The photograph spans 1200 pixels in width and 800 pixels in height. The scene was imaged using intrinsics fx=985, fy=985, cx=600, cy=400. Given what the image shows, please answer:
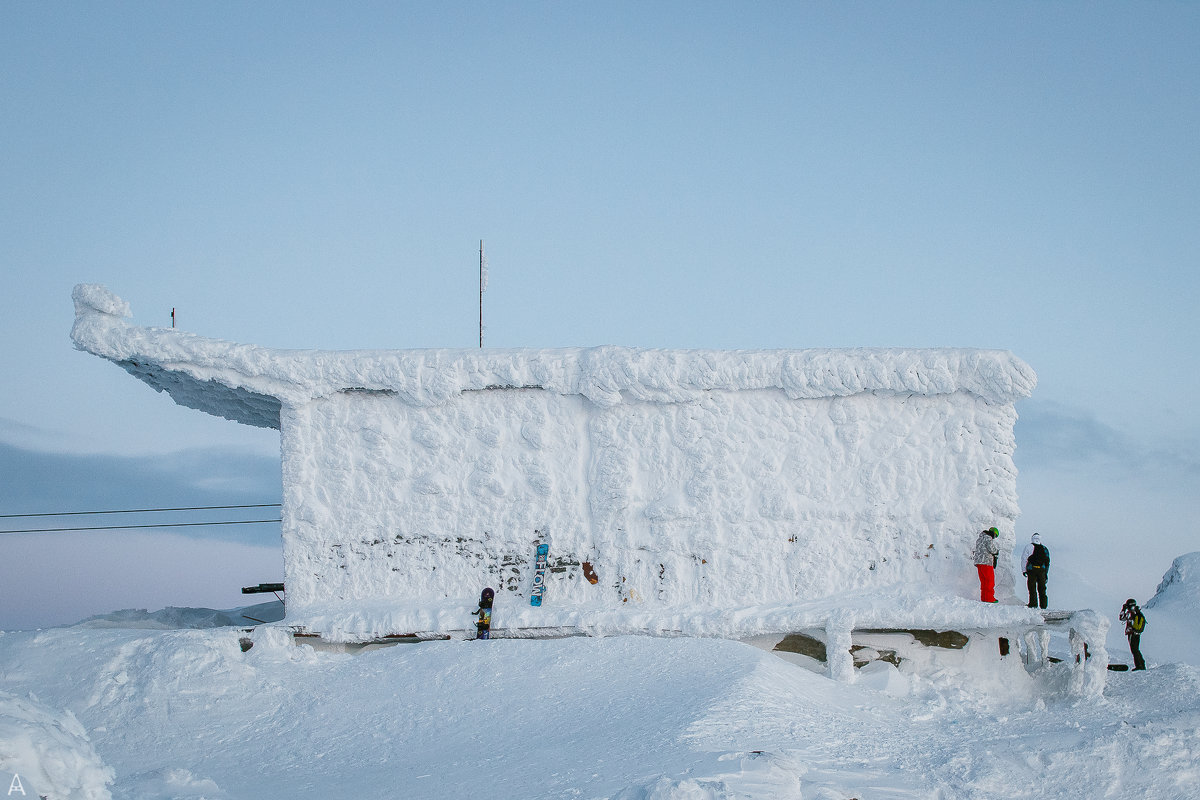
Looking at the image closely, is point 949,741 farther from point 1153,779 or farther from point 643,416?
point 643,416

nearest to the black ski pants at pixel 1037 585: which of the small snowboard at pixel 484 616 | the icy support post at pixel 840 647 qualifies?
the icy support post at pixel 840 647

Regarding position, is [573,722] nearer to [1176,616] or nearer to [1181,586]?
[1176,616]

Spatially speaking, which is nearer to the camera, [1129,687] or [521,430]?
[1129,687]

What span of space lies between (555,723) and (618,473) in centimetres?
371

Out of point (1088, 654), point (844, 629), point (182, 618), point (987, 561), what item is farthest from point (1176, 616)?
point (182, 618)

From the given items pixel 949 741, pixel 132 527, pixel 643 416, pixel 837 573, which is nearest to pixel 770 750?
pixel 949 741

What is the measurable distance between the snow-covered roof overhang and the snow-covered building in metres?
0.03

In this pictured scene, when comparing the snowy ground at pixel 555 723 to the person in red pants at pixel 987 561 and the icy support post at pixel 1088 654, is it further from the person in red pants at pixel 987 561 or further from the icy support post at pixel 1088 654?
the person in red pants at pixel 987 561

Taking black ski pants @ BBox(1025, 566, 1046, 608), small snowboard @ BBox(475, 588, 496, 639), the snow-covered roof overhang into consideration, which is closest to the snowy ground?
small snowboard @ BBox(475, 588, 496, 639)

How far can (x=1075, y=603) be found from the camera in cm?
1709

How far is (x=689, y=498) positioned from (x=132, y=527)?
11120 mm

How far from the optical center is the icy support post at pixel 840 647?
11.0m

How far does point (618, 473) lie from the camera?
12.0m

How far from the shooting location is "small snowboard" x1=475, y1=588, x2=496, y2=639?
1170cm
